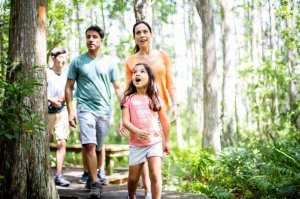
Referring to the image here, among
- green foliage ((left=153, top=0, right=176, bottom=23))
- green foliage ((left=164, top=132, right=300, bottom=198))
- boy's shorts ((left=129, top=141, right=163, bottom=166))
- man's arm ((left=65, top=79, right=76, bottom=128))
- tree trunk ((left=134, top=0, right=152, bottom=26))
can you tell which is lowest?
green foliage ((left=164, top=132, right=300, bottom=198))

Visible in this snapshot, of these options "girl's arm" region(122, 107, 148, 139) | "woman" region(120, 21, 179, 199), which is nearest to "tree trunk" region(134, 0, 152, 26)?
"woman" region(120, 21, 179, 199)

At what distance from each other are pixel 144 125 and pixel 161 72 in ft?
2.96

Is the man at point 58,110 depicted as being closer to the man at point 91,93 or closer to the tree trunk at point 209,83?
the man at point 91,93

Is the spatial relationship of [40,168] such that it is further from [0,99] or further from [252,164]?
[252,164]

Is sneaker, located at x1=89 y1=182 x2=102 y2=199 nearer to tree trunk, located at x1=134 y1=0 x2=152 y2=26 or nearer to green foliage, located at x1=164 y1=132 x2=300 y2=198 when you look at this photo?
green foliage, located at x1=164 y1=132 x2=300 y2=198

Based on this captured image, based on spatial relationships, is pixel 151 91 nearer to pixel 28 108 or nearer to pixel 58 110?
pixel 28 108

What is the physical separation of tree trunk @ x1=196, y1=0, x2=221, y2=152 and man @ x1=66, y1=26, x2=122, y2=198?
4469 millimetres

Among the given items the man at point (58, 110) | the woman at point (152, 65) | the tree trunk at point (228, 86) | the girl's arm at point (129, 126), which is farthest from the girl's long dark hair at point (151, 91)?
the tree trunk at point (228, 86)

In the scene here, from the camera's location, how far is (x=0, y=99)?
13.6 feet

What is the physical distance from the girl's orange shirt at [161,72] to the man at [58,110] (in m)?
1.95

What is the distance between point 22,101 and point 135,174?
4.72ft

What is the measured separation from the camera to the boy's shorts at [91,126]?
5.53 metres

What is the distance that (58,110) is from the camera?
6.75 m

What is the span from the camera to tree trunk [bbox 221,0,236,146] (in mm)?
11828
